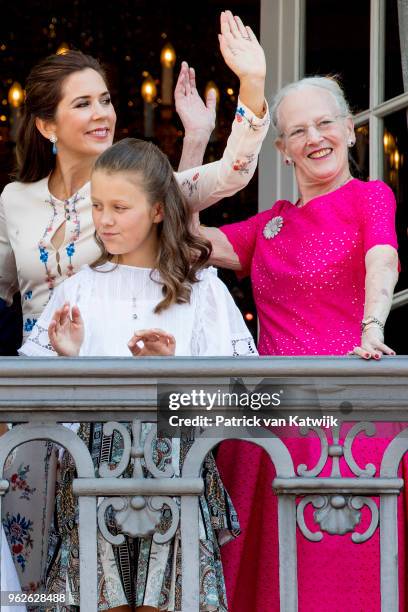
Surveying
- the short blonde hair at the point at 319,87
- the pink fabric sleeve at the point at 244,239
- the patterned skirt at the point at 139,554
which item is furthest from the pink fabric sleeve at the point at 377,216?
the patterned skirt at the point at 139,554

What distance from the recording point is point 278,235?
11.5 feet

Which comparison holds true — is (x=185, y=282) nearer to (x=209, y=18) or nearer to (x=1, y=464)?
(x=1, y=464)

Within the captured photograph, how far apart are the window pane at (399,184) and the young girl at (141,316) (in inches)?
49.4

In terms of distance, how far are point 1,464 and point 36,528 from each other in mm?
739

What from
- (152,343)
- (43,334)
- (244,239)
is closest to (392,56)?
(244,239)

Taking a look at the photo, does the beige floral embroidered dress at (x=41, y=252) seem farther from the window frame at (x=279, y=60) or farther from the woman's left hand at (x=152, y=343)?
the window frame at (x=279, y=60)

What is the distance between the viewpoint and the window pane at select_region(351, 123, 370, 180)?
4.48 metres

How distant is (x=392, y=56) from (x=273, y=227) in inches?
46.3

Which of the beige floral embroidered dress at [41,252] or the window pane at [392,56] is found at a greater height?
the window pane at [392,56]

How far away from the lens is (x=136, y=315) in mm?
3205

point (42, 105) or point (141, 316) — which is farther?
point (42, 105)

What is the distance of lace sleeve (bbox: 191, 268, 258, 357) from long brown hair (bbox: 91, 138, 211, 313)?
4 cm

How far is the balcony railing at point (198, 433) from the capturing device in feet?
8.72

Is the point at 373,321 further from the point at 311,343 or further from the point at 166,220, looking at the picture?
the point at 166,220
